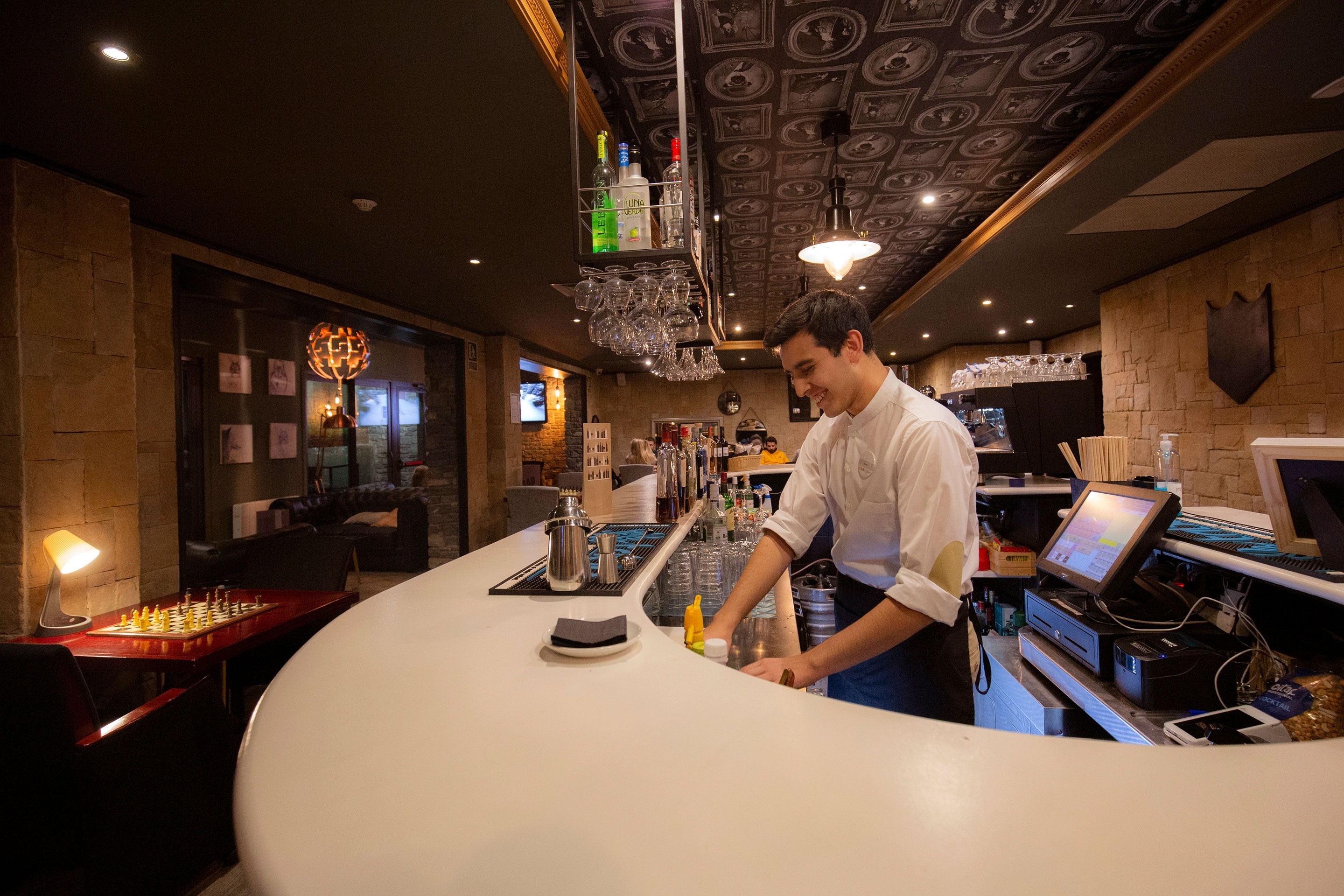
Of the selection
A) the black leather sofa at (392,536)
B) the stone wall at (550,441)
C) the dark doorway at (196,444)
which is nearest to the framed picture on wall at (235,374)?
the dark doorway at (196,444)

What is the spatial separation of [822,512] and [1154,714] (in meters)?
→ 0.99

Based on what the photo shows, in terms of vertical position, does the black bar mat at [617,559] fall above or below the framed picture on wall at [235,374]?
below

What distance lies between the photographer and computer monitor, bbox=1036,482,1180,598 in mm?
1684

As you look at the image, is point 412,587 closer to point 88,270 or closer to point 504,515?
point 88,270

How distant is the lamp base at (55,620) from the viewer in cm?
243

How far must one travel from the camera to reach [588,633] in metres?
1.13

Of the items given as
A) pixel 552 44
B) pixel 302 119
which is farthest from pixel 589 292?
pixel 302 119

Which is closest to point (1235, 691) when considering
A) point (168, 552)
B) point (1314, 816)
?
point (1314, 816)

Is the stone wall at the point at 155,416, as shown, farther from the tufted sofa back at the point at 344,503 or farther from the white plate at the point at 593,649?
the white plate at the point at 593,649

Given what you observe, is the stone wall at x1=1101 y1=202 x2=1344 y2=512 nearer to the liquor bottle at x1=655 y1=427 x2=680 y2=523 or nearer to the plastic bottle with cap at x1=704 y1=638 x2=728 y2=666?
the liquor bottle at x1=655 y1=427 x2=680 y2=523

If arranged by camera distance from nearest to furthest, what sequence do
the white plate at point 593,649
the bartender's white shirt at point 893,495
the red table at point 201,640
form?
the white plate at point 593,649
the bartender's white shirt at point 893,495
the red table at point 201,640

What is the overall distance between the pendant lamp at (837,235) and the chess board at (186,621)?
335cm

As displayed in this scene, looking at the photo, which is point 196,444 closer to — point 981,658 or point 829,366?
point 829,366

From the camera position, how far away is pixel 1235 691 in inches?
61.6
